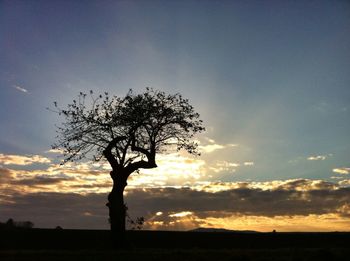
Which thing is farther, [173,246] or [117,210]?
[173,246]

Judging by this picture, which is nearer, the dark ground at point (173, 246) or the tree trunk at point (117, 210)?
the dark ground at point (173, 246)

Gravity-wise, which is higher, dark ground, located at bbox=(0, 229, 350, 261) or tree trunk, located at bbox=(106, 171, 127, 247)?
tree trunk, located at bbox=(106, 171, 127, 247)

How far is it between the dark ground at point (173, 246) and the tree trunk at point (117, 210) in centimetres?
105

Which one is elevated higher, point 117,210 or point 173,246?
point 117,210

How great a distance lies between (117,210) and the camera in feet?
125

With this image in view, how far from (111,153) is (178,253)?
11523 mm

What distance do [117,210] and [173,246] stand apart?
717 centimetres

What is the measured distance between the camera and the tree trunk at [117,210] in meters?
37.7

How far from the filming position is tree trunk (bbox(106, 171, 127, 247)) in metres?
37.7

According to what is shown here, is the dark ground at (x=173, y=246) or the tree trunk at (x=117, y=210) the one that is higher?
the tree trunk at (x=117, y=210)

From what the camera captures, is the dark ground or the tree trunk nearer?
the dark ground

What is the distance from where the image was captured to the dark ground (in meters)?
30.5

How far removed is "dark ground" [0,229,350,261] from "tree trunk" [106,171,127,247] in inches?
41.4

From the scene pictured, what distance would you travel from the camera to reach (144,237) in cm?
4319
